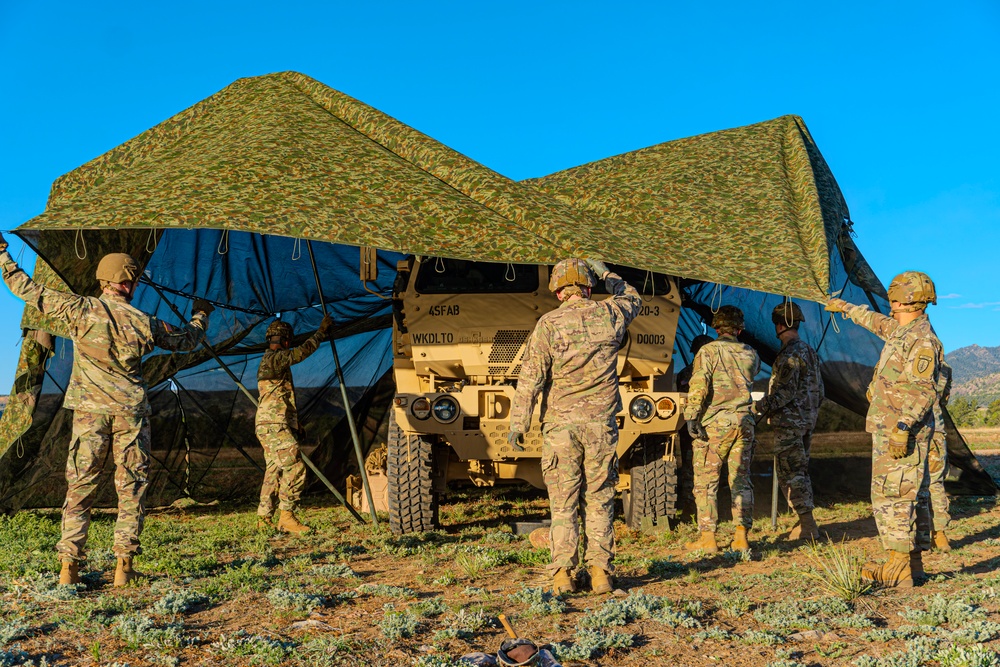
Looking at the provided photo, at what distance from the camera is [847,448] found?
10.2 m

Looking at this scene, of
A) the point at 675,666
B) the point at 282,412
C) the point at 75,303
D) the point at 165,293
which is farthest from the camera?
the point at 165,293

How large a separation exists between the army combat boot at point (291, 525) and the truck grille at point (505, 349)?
2.25 m

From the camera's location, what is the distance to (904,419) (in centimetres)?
555

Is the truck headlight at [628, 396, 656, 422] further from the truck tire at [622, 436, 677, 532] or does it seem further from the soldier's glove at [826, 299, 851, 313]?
the soldier's glove at [826, 299, 851, 313]

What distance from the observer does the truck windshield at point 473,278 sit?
800 cm

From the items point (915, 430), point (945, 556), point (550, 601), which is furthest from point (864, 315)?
point (550, 601)

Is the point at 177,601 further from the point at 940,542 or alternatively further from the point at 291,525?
the point at 940,542

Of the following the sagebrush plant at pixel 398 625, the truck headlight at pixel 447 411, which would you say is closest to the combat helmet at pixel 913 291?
the truck headlight at pixel 447 411

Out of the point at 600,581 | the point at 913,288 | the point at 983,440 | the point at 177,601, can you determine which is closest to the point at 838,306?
the point at 913,288

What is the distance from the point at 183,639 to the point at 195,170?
147 inches

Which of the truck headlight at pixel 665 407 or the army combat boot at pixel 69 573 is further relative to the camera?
the truck headlight at pixel 665 407

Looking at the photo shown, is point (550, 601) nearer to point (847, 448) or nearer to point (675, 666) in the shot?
point (675, 666)

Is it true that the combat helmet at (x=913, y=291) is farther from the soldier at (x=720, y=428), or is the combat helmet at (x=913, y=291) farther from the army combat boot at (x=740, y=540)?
the army combat boot at (x=740, y=540)

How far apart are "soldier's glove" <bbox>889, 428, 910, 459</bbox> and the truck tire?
2.30 meters
